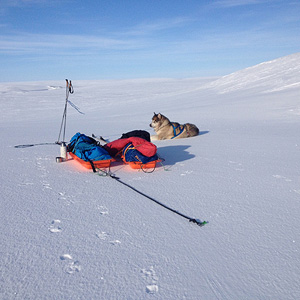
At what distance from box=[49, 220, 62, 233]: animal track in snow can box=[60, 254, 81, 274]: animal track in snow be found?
1.33ft

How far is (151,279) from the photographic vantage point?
5.99 feet

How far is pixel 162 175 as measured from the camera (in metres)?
3.94

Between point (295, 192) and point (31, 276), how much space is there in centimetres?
282

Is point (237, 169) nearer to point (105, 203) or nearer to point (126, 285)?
point (105, 203)

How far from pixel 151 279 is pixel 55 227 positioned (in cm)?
109

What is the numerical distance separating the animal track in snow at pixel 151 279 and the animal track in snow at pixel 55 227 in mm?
938

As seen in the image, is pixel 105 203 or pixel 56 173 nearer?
pixel 105 203

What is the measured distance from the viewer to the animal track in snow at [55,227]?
2424 mm

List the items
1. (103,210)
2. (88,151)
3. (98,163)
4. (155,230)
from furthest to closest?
(88,151) → (98,163) → (103,210) → (155,230)

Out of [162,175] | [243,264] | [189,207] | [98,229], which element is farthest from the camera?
[162,175]

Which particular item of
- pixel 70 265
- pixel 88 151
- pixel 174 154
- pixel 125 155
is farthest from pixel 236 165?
pixel 70 265

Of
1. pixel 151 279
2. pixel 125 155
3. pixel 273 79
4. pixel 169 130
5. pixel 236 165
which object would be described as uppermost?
pixel 273 79

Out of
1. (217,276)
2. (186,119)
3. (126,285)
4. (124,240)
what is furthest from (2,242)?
(186,119)

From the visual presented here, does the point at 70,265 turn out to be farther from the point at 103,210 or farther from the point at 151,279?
the point at 103,210
